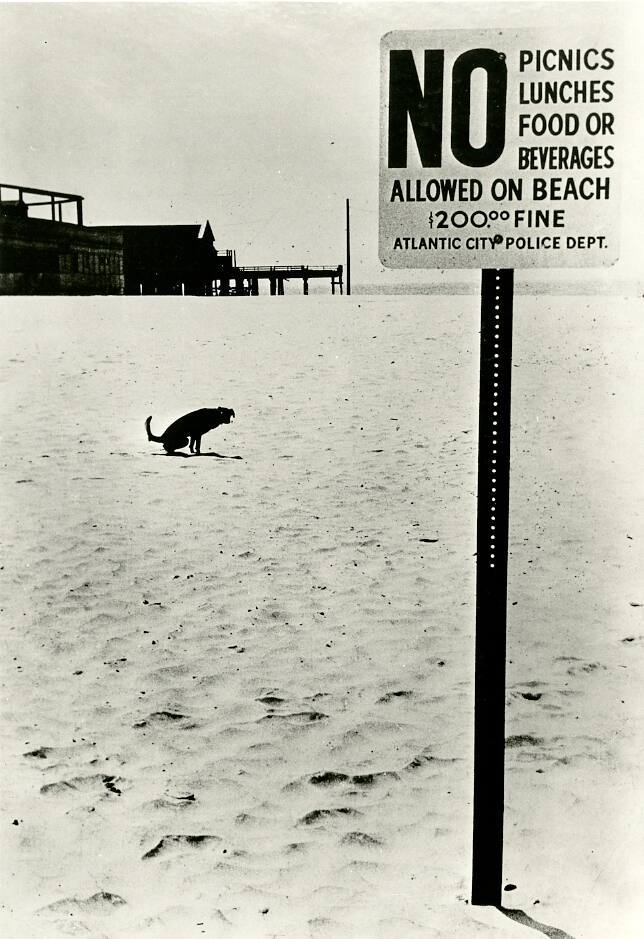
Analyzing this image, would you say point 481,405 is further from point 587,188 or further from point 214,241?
point 214,241

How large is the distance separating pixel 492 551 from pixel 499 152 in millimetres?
1228

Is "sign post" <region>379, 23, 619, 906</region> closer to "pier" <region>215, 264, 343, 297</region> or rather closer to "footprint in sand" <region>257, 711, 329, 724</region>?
"footprint in sand" <region>257, 711, 329, 724</region>

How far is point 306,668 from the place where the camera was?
5293 mm

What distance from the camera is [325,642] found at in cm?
561

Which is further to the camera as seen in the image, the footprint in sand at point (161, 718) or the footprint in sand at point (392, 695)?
the footprint in sand at point (392, 695)

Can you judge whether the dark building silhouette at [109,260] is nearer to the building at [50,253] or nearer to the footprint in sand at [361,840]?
the building at [50,253]

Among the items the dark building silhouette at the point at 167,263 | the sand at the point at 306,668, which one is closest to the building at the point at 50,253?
the dark building silhouette at the point at 167,263

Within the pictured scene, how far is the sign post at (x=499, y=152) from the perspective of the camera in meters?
2.84

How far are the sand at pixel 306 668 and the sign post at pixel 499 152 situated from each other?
1.83m

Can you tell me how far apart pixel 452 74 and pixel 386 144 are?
0.29 meters

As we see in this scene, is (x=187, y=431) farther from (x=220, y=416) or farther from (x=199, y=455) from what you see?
(x=220, y=416)

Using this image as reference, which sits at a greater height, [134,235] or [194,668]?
[134,235]

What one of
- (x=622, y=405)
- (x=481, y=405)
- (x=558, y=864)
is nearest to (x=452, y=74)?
(x=481, y=405)

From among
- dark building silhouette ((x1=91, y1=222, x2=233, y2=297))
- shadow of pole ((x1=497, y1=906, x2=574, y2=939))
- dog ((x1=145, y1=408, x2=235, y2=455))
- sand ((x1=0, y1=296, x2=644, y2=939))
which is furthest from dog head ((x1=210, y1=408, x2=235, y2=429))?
dark building silhouette ((x1=91, y1=222, x2=233, y2=297))
